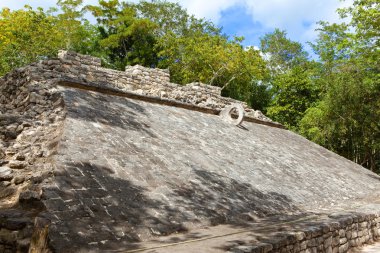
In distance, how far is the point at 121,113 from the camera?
7.29 meters

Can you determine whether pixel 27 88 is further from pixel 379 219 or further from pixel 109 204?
pixel 379 219

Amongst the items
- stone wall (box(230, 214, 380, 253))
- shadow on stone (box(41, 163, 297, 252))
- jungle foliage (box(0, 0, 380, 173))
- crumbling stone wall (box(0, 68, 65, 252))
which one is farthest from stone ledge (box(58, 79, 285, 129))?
jungle foliage (box(0, 0, 380, 173))

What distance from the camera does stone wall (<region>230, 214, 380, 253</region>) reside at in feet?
13.3

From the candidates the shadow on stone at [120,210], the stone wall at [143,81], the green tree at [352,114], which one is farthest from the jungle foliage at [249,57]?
the shadow on stone at [120,210]

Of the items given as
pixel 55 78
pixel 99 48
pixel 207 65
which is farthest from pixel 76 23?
pixel 55 78

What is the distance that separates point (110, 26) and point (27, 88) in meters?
23.5

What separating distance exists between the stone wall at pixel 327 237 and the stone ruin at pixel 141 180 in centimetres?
2

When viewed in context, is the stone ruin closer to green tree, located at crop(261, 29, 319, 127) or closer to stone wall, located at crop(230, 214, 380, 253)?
stone wall, located at crop(230, 214, 380, 253)

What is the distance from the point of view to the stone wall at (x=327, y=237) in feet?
13.3

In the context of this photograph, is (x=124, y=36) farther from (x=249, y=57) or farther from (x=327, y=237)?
(x=327, y=237)

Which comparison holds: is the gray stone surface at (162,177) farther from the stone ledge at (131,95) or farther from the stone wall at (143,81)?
the stone wall at (143,81)

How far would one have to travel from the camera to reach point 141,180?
4949 millimetres

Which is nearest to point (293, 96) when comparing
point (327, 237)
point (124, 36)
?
point (124, 36)

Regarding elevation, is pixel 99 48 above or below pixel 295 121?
above
